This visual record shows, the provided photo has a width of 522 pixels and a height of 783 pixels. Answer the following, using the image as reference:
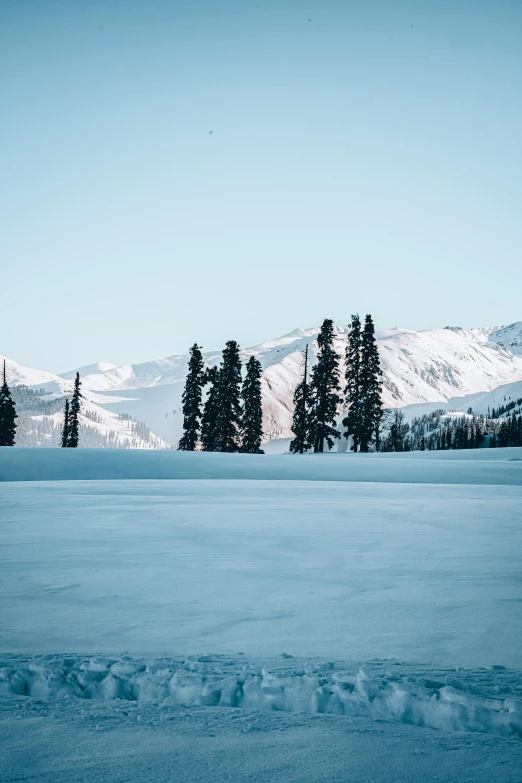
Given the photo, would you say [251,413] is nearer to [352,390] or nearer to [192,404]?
[192,404]

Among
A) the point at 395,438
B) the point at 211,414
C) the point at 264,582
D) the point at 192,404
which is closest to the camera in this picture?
the point at 264,582

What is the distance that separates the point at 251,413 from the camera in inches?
1925

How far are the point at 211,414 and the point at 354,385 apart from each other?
15005mm

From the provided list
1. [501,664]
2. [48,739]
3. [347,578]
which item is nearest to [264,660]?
[48,739]

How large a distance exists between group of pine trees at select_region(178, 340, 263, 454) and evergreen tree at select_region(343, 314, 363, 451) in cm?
918

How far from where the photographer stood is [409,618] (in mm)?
3443

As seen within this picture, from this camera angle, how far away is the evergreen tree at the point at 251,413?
159ft

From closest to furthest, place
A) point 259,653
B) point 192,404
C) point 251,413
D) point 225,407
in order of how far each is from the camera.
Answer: point 259,653
point 225,407
point 192,404
point 251,413

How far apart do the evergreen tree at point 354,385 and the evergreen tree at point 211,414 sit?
13.1 m

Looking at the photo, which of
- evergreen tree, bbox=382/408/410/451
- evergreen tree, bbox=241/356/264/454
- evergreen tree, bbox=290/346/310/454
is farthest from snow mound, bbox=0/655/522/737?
evergreen tree, bbox=382/408/410/451

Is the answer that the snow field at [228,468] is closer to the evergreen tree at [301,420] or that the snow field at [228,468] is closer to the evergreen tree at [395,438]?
the evergreen tree at [301,420]

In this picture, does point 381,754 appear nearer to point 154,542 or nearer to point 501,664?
point 501,664

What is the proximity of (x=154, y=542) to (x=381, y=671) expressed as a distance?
12.3 feet

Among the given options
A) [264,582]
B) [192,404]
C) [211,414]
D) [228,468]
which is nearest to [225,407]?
[192,404]
